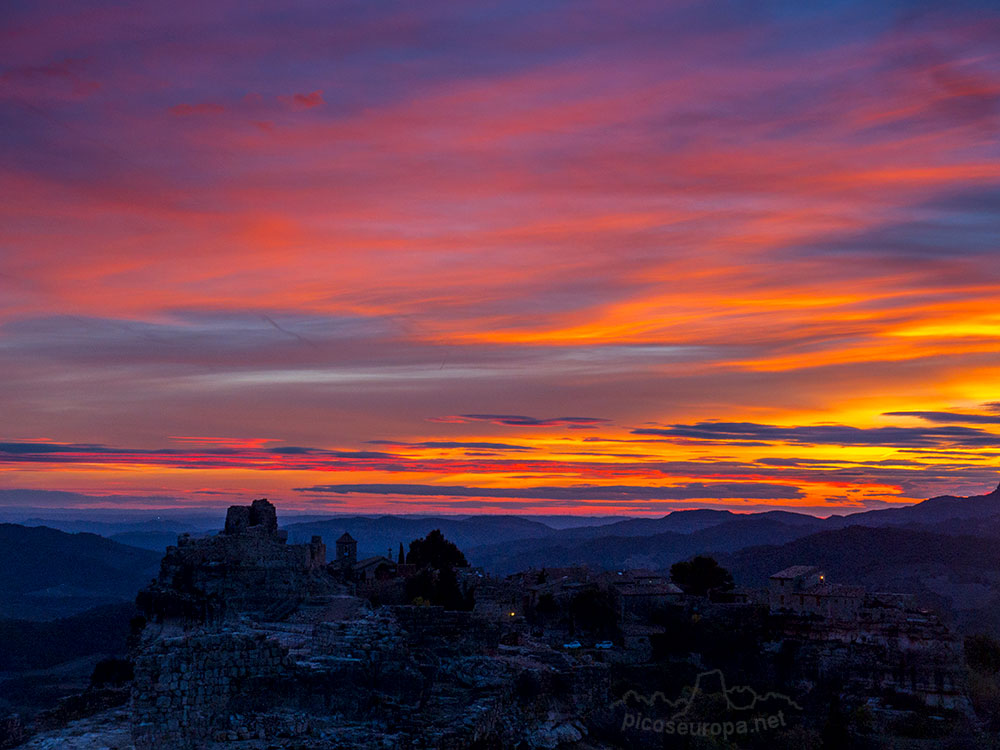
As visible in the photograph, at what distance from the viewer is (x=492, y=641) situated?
88.7ft

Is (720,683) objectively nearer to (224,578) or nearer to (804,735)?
(804,735)

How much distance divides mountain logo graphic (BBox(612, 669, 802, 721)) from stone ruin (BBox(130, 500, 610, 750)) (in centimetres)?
434

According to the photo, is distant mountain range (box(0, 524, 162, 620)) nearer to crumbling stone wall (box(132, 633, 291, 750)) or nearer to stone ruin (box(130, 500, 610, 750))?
stone ruin (box(130, 500, 610, 750))

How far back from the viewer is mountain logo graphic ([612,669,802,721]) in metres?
33.8

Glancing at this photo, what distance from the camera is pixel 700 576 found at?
193 ft

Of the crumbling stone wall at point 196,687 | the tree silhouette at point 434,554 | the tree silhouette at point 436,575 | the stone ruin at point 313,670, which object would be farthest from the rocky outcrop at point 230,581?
the tree silhouette at point 434,554

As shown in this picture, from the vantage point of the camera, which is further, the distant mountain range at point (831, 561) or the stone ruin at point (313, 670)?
the distant mountain range at point (831, 561)

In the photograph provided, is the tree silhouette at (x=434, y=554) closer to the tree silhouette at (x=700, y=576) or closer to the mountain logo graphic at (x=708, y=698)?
the tree silhouette at (x=700, y=576)

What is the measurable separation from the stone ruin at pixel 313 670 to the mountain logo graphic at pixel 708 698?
4339 millimetres

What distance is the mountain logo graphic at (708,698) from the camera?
33844 millimetres

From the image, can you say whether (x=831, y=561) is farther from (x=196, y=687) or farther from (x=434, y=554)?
(x=196, y=687)

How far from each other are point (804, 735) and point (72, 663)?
6758 centimetres

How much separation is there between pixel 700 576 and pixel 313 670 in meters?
42.0

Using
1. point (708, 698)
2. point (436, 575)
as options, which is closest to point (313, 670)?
point (708, 698)
